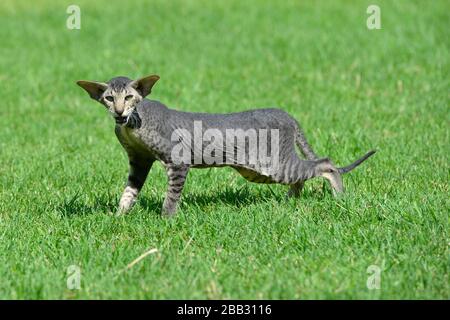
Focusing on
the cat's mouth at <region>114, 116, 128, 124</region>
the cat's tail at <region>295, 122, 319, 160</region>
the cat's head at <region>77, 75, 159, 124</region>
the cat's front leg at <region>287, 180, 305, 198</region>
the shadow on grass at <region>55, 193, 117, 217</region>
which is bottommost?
the shadow on grass at <region>55, 193, 117, 217</region>

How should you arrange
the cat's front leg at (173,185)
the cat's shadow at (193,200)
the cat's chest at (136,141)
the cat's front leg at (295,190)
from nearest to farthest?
the cat's chest at (136,141) → the cat's front leg at (173,185) → the cat's shadow at (193,200) → the cat's front leg at (295,190)

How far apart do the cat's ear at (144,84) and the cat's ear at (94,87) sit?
21 centimetres

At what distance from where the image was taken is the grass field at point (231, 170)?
5312 millimetres

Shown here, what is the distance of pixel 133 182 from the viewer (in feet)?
21.6

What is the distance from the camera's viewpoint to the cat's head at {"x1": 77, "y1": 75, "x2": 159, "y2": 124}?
232 inches

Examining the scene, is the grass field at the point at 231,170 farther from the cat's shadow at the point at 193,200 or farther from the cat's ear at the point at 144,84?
the cat's ear at the point at 144,84

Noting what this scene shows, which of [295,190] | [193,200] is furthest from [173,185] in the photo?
[295,190]

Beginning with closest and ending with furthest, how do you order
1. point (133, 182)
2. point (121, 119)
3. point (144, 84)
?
point (121, 119) → point (144, 84) → point (133, 182)

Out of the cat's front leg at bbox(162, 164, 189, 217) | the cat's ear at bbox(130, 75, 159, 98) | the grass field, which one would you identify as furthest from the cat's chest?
the grass field

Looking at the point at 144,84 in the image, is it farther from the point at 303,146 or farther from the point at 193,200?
the point at 303,146

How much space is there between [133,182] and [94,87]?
0.90 meters

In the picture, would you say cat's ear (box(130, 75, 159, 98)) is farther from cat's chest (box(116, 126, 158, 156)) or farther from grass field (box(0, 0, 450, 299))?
grass field (box(0, 0, 450, 299))

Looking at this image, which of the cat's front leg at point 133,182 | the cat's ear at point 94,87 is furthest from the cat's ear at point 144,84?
the cat's front leg at point 133,182

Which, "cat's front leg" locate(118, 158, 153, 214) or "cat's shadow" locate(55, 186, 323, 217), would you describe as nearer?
"cat's front leg" locate(118, 158, 153, 214)
